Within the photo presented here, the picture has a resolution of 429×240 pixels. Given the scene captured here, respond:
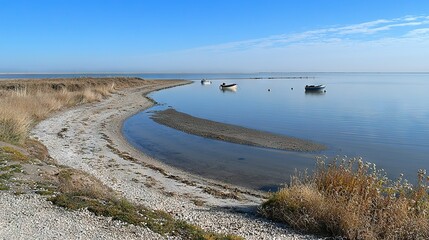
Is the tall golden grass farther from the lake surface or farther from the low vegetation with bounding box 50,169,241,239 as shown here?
the low vegetation with bounding box 50,169,241,239

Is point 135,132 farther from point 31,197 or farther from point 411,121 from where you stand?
point 411,121

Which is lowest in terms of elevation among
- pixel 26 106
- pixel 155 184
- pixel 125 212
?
pixel 155 184

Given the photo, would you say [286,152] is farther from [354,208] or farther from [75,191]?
[75,191]

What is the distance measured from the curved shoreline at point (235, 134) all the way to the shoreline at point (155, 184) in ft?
19.0

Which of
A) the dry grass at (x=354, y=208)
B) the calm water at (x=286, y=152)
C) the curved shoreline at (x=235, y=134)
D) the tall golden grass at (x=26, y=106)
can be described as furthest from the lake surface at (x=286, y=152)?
the tall golden grass at (x=26, y=106)

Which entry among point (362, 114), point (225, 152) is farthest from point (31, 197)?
point (362, 114)

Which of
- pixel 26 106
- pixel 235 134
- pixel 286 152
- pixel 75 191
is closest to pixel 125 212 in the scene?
pixel 75 191

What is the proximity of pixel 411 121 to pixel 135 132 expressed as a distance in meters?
22.0

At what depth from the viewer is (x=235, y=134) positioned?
24.3 metres

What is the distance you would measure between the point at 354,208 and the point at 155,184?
6.72m

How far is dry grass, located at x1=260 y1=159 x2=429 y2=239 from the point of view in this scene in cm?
740

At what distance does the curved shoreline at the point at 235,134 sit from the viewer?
2041 cm

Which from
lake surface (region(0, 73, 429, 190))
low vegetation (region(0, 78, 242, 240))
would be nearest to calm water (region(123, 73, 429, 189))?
lake surface (region(0, 73, 429, 190))

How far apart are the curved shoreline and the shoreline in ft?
19.0
